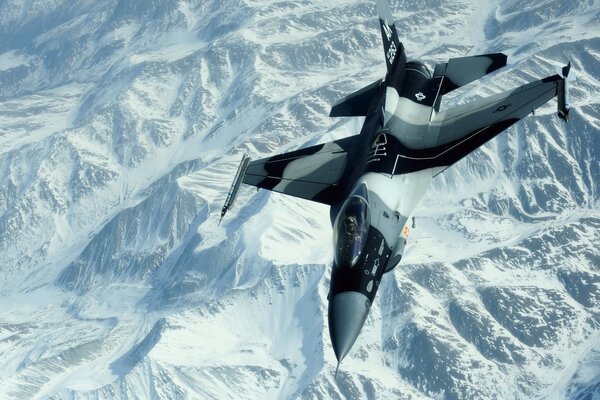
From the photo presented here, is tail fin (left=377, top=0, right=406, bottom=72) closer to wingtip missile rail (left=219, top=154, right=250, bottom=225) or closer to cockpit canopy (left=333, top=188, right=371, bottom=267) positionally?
wingtip missile rail (left=219, top=154, right=250, bottom=225)

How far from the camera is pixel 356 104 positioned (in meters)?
87.7

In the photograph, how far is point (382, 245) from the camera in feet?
202

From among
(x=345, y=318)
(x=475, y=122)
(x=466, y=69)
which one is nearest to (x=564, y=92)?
(x=475, y=122)

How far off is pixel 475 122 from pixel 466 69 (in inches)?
434

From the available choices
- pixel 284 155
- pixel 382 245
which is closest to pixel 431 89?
pixel 284 155

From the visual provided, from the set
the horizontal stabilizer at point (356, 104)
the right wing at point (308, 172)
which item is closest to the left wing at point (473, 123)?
the right wing at point (308, 172)

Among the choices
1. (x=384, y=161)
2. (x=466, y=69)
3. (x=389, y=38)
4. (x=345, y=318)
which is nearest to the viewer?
(x=345, y=318)

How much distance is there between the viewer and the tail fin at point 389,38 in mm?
90000

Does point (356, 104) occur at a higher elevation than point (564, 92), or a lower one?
lower

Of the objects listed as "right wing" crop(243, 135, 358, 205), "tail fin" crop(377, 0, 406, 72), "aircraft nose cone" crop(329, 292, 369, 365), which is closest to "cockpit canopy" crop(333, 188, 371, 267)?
"aircraft nose cone" crop(329, 292, 369, 365)

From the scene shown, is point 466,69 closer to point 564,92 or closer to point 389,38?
point 389,38

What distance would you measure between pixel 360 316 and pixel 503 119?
2598 cm

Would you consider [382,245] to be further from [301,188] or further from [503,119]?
[503,119]

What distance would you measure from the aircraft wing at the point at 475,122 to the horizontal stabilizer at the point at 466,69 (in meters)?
5.53
